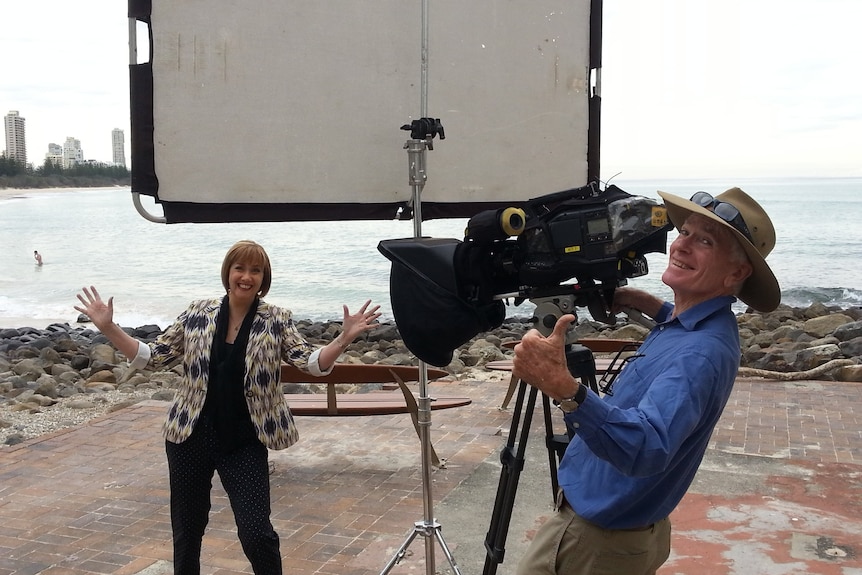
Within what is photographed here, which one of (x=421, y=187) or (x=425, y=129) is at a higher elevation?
(x=425, y=129)

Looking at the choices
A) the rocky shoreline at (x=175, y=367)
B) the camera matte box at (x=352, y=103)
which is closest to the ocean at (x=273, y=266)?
the rocky shoreline at (x=175, y=367)

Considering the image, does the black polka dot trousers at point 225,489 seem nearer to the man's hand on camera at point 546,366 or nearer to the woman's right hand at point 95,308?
the woman's right hand at point 95,308

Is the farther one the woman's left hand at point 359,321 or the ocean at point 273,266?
the ocean at point 273,266

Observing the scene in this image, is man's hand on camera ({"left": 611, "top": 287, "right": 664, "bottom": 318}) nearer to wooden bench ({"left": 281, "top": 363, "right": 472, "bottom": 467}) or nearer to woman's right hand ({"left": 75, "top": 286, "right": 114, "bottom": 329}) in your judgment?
Result: woman's right hand ({"left": 75, "top": 286, "right": 114, "bottom": 329})

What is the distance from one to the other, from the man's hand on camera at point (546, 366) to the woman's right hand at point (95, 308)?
1.84 metres

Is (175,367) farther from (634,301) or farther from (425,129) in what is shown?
(634,301)

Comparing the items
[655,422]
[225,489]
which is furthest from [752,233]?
[225,489]

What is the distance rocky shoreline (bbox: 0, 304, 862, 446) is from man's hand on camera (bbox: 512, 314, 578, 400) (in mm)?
5254

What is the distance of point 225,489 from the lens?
299 cm

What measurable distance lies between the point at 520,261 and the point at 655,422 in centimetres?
68

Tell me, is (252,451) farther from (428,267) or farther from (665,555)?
(665,555)

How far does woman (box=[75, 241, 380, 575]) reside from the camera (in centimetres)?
298

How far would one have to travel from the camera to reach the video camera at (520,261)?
6.74 feet

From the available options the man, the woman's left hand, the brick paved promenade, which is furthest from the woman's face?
the man
